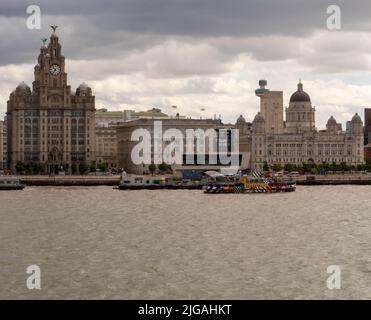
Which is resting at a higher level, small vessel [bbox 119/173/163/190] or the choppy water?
small vessel [bbox 119/173/163/190]

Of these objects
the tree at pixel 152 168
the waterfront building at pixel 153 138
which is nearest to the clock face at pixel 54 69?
the waterfront building at pixel 153 138

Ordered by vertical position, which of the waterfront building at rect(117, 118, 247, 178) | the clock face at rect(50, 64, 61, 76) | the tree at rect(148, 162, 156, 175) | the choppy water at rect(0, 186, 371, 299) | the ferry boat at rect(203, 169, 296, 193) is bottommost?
the choppy water at rect(0, 186, 371, 299)

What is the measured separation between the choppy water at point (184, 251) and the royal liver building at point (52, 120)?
305 ft

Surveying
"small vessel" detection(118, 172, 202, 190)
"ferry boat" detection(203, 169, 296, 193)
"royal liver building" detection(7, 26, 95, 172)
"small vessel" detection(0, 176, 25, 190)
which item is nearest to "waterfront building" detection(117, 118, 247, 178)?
"royal liver building" detection(7, 26, 95, 172)

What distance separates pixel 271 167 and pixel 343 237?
134m

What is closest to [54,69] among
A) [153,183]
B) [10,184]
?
[10,184]

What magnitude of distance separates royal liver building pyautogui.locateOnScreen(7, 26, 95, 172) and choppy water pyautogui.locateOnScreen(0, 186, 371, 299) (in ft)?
305

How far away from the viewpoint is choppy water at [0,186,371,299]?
3791 centimetres

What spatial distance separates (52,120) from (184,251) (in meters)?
128

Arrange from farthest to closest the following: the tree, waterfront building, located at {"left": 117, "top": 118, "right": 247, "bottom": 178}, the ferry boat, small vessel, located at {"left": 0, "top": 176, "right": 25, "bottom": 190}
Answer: waterfront building, located at {"left": 117, "top": 118, "right": 247, "bottom": 178} → the tree → small vessel, located at {"left": 0, "top": 176, "right": 25, "bottom": 190} → the ferry boat

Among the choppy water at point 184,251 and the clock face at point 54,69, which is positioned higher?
the clock face at point 54,69

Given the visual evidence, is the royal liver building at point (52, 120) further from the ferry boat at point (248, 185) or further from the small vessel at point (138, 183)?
the ferry boat at point (248, 185)

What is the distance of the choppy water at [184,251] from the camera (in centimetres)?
3791

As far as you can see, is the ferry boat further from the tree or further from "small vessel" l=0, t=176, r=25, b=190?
the tree
